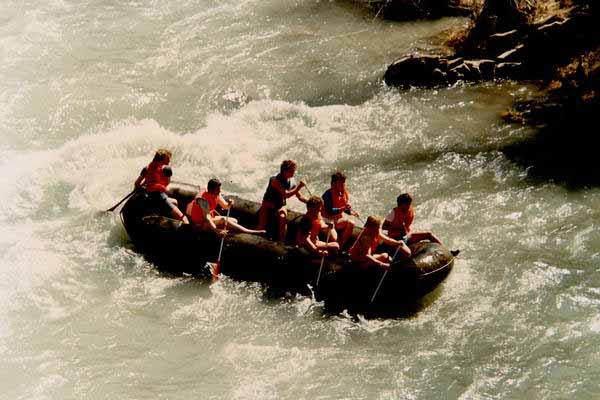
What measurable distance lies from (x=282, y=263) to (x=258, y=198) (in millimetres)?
2654

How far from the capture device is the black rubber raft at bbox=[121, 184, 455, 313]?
9.33 metres

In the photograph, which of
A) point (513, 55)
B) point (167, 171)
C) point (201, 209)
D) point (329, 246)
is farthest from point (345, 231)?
point (513, 55)

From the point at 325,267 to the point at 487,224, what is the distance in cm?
326

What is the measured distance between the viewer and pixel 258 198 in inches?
483

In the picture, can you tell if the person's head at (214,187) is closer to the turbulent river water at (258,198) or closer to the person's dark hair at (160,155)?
the person's dark hair at (160,155)

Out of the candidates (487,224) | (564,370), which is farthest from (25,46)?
(564,370)

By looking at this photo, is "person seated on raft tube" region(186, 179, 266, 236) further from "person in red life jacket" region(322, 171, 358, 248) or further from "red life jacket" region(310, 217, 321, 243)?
"person in red life jacket" region(322, 171, 358, 248)

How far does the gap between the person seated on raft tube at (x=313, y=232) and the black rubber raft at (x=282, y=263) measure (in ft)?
0.40

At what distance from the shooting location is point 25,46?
17.5 metres

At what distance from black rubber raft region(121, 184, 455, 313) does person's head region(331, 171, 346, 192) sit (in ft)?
2.37

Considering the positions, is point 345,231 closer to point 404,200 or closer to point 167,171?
point 404,200

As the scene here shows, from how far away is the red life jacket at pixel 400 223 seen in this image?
395 inches

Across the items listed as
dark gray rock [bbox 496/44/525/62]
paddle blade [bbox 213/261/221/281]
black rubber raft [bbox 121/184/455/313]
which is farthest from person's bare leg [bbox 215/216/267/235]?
dark gray rock [bbox 496/44/525/62]

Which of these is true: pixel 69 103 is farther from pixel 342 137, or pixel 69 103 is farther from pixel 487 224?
pixel 487 224
